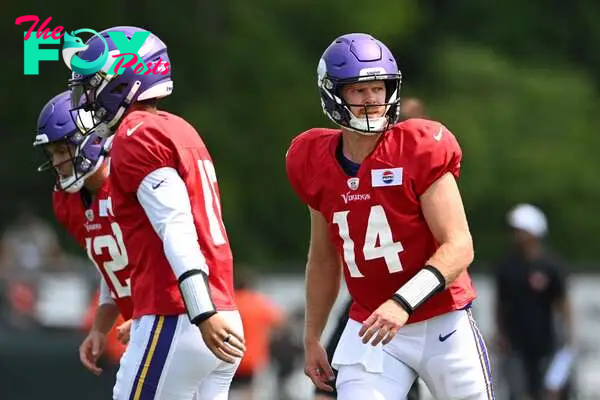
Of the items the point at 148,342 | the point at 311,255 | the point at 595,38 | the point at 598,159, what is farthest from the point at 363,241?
the point at 595,38

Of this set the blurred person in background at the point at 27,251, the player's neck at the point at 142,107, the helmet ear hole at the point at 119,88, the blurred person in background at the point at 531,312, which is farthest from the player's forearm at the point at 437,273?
the blurred person in background at the point at 27,251

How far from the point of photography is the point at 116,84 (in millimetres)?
6496

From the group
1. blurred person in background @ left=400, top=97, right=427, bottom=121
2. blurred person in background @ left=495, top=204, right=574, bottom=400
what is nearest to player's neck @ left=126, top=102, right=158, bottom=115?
blurred person in background @ left=400, top=97, right=427, bottom=121

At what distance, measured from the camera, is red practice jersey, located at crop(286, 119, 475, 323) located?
6.35 m

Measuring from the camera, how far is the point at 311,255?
6.85m

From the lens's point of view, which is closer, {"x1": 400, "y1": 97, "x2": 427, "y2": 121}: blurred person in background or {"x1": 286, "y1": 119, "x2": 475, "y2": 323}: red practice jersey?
{"x1": 286, "y1": 119, "x2": 475, "y2": 323}: red practice jersey

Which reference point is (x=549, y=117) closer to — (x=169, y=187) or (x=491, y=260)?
(x=491, y=260)

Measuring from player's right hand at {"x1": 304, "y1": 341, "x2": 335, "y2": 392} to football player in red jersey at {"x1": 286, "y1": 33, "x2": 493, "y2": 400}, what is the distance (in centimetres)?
27

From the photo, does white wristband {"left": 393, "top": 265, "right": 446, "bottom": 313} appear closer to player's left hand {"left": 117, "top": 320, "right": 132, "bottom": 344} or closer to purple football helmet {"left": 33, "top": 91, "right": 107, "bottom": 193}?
player's left hand {"left": 117, "top": 320, "right": 132, "bottom": 344}

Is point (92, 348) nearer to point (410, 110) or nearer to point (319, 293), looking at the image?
point (319, 293)

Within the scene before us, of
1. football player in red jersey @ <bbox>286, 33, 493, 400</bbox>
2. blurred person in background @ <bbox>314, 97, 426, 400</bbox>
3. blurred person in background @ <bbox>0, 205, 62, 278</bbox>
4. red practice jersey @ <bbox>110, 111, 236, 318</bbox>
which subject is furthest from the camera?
blurred person in background @ <bbox>0, 205, 62, 278</bbox>

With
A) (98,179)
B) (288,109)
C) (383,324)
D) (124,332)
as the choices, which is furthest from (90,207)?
(288,109)

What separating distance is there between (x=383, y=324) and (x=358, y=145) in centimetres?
84

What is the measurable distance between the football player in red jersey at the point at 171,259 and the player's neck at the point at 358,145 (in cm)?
57
